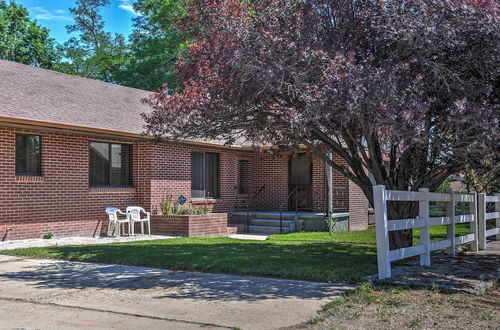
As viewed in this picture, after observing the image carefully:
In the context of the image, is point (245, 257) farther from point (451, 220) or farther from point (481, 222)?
point (481, 222)

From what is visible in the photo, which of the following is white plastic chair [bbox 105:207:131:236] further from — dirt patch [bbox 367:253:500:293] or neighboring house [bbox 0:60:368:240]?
dirt patch [bbox 367:253:500:293]

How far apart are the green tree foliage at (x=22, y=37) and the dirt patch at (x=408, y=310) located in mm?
30036

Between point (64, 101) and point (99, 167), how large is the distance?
82.4 inches

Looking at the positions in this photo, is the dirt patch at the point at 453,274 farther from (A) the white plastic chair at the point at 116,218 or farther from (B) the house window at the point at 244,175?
(B) the house window at the point at 244,175

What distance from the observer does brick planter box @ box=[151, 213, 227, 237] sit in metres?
16.9

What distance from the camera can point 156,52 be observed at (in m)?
33.3

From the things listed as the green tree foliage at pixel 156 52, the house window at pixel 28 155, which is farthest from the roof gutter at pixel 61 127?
the green tree foliage at pixel 156 52

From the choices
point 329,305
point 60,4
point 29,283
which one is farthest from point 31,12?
point 329,305

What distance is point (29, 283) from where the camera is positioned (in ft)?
27.5

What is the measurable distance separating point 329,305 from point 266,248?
6118 mm

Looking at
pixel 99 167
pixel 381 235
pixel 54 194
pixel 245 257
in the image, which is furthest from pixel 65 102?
pixel 381 235

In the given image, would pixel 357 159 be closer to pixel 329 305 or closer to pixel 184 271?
pixel 184 271

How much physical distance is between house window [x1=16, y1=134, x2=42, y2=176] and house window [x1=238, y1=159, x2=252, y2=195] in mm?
8651

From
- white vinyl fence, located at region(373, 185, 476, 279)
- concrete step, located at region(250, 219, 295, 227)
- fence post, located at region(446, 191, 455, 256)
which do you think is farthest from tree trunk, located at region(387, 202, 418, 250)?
concrete step, located at region(250, 219, 295, 227)
